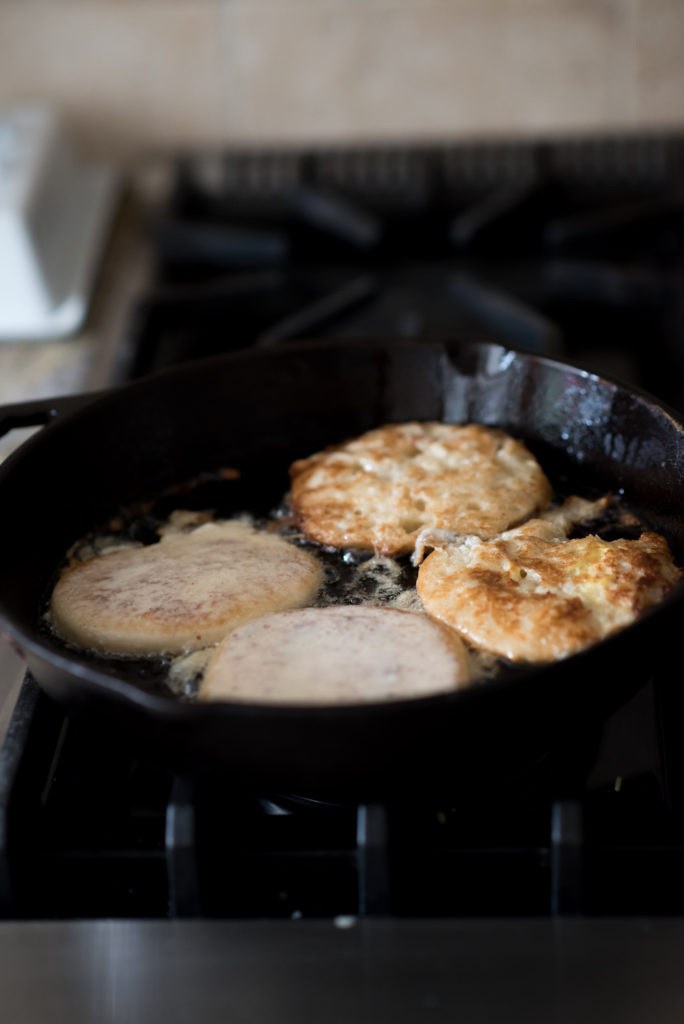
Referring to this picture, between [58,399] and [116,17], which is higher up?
[116,17]

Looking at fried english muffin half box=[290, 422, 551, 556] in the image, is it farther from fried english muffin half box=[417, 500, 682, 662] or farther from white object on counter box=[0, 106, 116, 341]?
white object on counter box=[0, 106, 116, 341]

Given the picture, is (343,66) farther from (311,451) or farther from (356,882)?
(356,882)

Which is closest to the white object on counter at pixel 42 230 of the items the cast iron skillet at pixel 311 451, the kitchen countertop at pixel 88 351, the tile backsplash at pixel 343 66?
the kitchen countertop at pixel 88 351

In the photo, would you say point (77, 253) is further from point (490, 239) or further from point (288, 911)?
point (288, 911)

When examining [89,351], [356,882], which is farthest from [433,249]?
[356,882]

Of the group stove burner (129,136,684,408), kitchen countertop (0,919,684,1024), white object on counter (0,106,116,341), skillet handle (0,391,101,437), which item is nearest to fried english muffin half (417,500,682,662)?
kitchen countertop (0,919,684,1024)

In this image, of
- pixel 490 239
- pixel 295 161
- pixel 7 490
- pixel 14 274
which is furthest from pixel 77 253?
pixel 7 490
